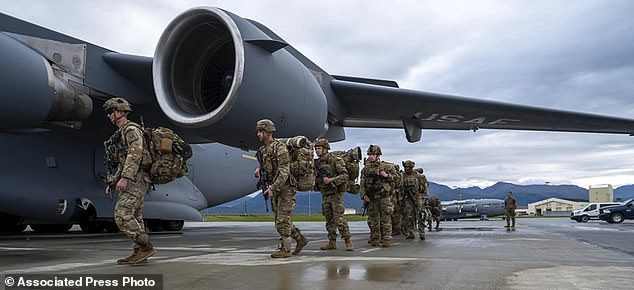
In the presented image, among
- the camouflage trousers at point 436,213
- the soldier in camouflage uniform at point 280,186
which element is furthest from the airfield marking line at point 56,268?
the camouflage trousers at point 436,213

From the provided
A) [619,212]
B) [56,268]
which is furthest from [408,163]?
[619,212]

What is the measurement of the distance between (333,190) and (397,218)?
460 cm

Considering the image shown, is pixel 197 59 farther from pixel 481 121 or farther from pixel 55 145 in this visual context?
pixel 481 121

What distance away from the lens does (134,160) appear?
537 centimetres

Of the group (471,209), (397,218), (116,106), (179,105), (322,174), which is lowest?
(471,209)

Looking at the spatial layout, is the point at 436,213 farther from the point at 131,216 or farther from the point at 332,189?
the point at 131,216

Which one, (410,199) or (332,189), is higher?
(332,189)

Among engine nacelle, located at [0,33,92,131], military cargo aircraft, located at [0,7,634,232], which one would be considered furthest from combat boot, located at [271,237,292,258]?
engine nacelle, located at [0,33,92,131]

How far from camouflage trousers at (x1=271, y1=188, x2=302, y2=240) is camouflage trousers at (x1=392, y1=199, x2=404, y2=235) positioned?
4.90m

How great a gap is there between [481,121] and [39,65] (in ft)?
28.6

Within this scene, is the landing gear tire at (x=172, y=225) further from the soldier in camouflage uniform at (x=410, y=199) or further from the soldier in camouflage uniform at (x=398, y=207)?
the soldier in camouflage uniform at (x=410, y=199)

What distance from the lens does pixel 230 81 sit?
8875 millimetres

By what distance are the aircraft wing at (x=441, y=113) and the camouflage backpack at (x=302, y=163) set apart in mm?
4277

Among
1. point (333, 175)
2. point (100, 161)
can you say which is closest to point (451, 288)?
point (333, 175)
